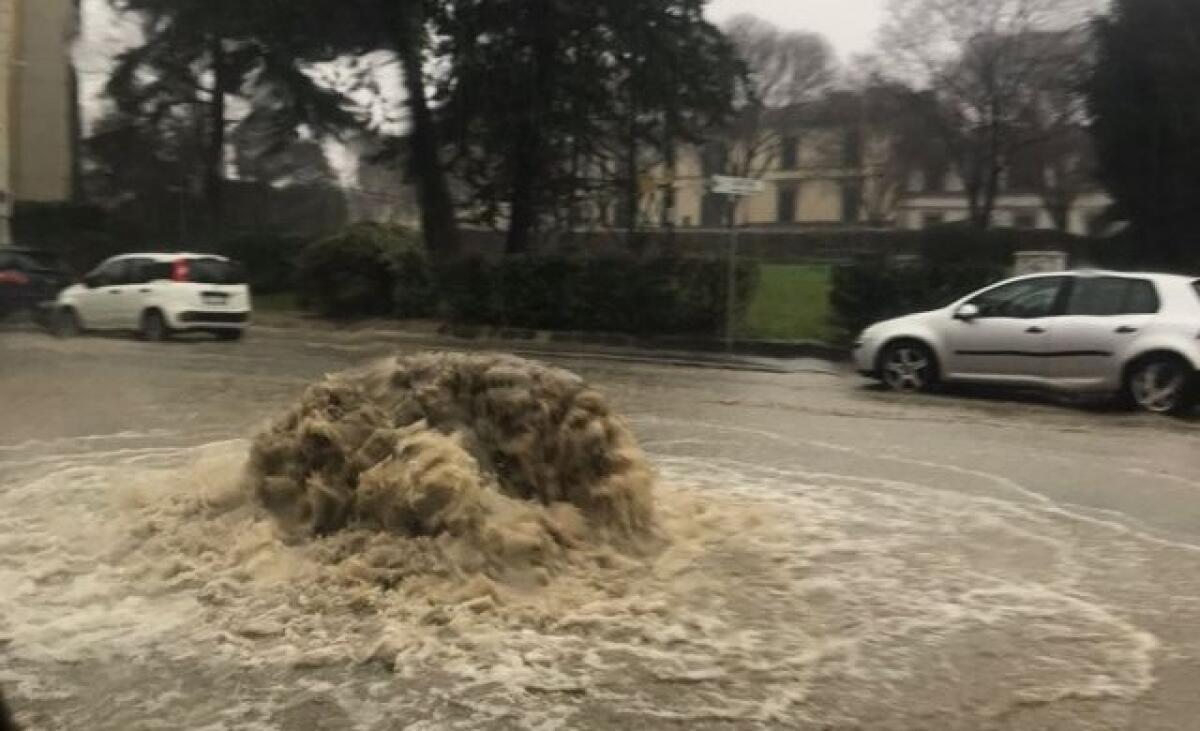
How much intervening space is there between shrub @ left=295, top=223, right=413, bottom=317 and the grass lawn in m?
7.53

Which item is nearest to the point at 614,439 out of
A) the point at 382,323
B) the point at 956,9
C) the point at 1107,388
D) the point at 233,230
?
the point at 1107,388

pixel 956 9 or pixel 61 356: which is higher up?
pixel 956 9

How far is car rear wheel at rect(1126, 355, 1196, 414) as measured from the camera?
12641 mm

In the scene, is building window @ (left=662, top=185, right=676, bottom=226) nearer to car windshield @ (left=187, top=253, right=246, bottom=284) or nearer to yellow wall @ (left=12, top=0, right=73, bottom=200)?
car windshield @ (left=187, top=253, right=246, bottom=284)

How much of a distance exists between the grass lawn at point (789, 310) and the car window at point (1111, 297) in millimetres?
7502

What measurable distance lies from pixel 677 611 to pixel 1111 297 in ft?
31.5

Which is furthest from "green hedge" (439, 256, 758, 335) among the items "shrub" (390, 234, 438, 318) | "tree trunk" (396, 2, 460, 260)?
"tree trunk" (396, 2, 460, 260)

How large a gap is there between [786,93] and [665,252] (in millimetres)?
38603

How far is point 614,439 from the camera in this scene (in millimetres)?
6480

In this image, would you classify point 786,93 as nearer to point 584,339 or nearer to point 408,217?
point 408,217

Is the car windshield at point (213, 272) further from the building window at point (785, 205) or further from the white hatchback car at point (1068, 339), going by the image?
the building window at point (785, 205)

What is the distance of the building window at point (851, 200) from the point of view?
65438 mm

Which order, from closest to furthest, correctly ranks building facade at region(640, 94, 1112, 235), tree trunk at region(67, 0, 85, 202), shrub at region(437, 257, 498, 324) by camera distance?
shrub at region(437, 257, 498, 324)
tree trunk at region(67, 0, 85, 202)
building facade at region(640, 94, 1112, 235)

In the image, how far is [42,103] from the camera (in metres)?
30.5
